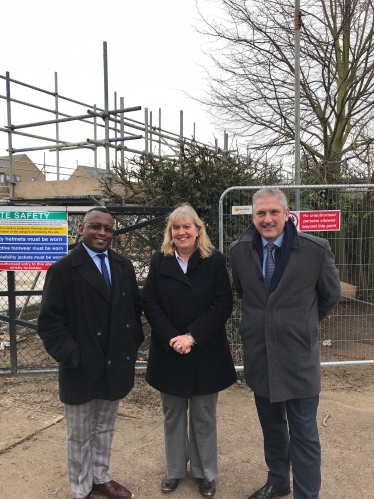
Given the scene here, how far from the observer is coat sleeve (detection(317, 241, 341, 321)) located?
2.35m

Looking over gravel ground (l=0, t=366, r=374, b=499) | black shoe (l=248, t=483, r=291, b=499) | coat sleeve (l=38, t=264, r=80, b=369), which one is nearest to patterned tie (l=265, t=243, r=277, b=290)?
coat sleeve (l=38, t=264, r=80, b=369)

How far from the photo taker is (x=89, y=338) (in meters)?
2.39

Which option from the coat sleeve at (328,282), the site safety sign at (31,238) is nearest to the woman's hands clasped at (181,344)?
the coat sleeve at (328,282)

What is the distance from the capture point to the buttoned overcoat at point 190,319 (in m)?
2.55

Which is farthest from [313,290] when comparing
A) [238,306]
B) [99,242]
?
[238,306]

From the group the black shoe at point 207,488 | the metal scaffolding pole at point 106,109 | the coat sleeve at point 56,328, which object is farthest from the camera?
the metal scaffolding pole at point 106,109

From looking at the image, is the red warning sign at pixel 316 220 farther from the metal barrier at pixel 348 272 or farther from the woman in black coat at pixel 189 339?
the woman in black coat at pixel 189 339

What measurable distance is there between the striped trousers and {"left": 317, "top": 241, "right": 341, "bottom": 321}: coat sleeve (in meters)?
1.45

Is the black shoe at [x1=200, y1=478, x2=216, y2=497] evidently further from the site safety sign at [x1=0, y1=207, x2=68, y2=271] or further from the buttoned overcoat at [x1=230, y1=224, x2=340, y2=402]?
the site safety sign at [x1=0, y1=207, x2=68, y2=271]

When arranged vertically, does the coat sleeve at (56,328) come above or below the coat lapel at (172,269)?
below

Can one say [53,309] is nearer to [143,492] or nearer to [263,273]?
[263,273]

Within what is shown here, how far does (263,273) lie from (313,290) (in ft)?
1.00

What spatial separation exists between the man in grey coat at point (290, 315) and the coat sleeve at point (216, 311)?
183 millimetres

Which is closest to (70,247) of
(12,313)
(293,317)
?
(12,313)
